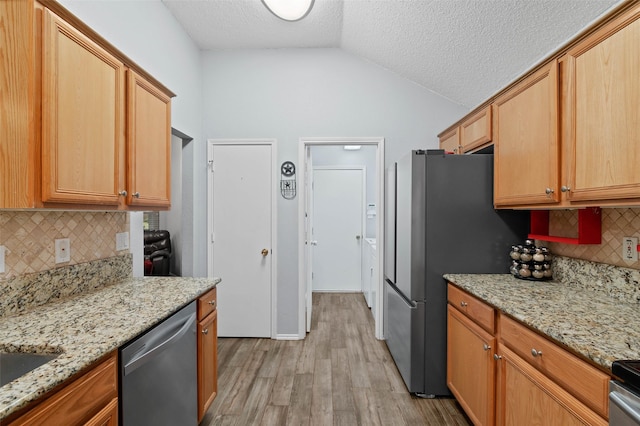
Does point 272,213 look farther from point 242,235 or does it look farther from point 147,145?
point 147,145

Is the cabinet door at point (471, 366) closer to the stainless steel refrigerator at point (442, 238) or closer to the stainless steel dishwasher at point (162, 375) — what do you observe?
the stainless steel refrigerator at point (442, 238)

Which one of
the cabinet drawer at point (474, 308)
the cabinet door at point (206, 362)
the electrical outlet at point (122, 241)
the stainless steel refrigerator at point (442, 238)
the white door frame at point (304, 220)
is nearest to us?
the cabinet drawer at point (474, 308)

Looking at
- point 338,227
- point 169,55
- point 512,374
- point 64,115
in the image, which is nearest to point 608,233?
point 512,374

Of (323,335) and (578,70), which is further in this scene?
(323,335)

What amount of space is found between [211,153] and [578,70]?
115 inches

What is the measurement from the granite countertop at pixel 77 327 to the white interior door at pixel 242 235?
1.40 meters

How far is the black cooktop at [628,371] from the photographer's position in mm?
809

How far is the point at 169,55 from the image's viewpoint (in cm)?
254

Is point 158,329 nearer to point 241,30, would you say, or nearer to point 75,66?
point 75,66

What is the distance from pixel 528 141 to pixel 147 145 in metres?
2.16

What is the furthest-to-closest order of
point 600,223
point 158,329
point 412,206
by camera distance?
1. point 412,206
2. point 600,223
3. point 158,329

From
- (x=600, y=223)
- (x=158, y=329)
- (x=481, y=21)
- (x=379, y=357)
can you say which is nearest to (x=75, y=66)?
(x=158, y=329)

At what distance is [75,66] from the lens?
1.24 m

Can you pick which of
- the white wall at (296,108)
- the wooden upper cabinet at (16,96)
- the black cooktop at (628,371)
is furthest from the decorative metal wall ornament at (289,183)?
the black cooktop at (628,371)
